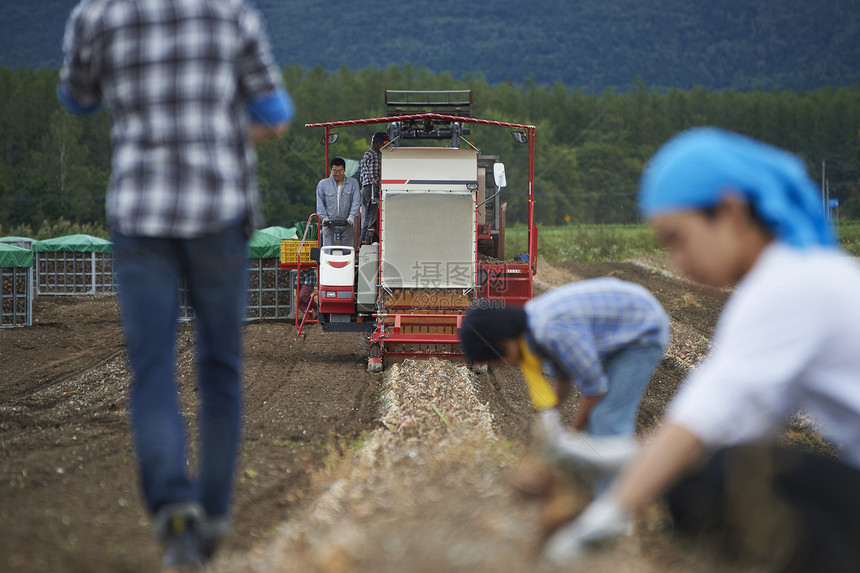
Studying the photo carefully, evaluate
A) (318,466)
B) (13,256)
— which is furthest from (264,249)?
(318,466)

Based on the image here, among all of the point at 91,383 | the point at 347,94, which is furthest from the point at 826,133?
the point at 91,383

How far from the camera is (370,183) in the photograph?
41.5 ft

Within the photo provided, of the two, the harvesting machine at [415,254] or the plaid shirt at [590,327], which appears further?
the harvesting machine at [415,254]

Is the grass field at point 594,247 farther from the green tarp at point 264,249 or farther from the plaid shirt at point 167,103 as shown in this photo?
the plaid shirt at point 167,103

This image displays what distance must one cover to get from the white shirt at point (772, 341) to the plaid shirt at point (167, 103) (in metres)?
1.58

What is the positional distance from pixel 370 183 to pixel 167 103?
984 cm

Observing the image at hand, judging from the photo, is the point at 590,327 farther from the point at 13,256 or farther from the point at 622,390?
the point at 13,256

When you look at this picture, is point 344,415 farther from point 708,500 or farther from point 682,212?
point 682,212

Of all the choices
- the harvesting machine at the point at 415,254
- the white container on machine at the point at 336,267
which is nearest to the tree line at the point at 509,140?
the harvesting machine at the point at 415,254

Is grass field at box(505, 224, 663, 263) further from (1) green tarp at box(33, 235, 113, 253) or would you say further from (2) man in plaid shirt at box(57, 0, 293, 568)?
(2) man in plaid shirt at box(57, 0, 293, 568)

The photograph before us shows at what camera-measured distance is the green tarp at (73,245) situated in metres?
25.3

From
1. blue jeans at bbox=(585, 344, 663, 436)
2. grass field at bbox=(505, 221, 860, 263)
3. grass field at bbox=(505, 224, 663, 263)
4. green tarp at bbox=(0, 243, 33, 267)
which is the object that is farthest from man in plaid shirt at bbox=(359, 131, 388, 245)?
grass field at bbox=(505, 224, 663, 263)

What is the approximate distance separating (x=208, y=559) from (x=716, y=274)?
1.78 m

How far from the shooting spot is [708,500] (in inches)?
104
